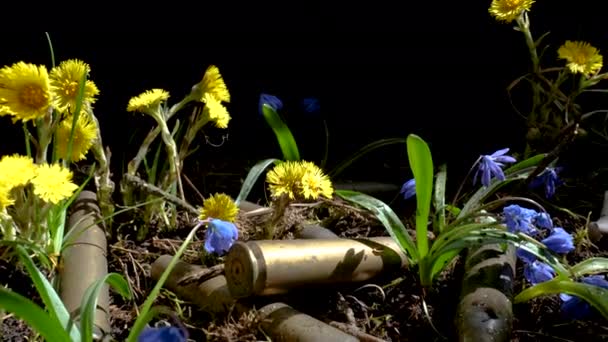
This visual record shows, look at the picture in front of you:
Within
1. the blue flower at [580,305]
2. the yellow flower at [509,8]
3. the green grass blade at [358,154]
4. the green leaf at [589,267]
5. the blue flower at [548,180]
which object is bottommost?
the blue flower at [580,305]

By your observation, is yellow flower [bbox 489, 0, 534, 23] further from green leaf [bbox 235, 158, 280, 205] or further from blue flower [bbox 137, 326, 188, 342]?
blue flower [bbox 137, 326, 188, 342]

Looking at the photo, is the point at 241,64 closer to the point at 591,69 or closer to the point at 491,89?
the point at 491,89

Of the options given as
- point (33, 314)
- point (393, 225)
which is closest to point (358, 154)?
point (393, 225)

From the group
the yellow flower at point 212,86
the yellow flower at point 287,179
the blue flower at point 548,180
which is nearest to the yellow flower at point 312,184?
the yellow flower at point 287,179

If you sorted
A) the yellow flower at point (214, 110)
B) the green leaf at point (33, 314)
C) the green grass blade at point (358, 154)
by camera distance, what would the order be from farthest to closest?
1. the green grass blade at point (358, 154)
2. the yellow flower at point (214, 110)
3. the green leaf at point (33, 314)

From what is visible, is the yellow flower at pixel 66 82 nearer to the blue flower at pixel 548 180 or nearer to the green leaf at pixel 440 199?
the green leaf at pixel 440 199

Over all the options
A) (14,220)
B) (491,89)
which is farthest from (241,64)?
(14,220)

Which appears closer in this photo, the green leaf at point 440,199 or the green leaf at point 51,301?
the green leaf at point 51,301
